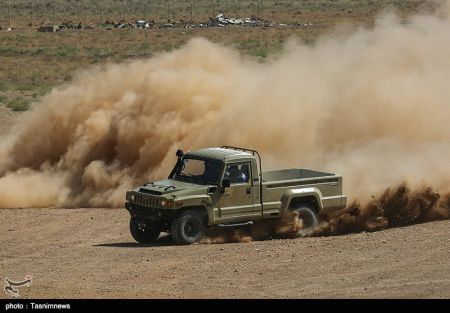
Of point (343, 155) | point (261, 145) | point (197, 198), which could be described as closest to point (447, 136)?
point (343, 155)

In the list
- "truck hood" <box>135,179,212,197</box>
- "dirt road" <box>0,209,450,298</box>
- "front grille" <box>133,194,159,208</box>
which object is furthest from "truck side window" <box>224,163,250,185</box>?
"front grille" <box>133,194,159,208</box>

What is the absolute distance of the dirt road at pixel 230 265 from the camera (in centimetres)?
1410

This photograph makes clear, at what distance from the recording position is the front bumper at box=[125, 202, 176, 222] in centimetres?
1742

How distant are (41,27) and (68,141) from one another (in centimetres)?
4888

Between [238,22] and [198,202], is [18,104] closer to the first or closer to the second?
[198,202]

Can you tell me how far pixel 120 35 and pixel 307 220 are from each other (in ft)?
164

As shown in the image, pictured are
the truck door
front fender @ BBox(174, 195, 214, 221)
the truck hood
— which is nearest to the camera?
front fender @ BBox(174, 195, 214, 221)

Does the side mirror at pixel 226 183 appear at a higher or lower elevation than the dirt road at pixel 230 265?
higher

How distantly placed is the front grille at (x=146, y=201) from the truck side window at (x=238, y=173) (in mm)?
1441

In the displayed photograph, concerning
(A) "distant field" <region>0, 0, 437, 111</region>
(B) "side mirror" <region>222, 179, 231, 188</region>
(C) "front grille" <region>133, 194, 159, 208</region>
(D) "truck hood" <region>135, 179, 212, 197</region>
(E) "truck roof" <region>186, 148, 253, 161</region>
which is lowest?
(A) "distant field" <region>0, 0, 437, 111</region>

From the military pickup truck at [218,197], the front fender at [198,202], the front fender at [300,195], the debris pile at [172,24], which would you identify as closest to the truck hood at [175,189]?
the military pickup truck at [218,197]

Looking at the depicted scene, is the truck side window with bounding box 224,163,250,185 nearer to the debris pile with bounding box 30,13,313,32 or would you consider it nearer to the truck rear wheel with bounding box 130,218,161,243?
the truck rear wheel with bounding box 130,218,161,243

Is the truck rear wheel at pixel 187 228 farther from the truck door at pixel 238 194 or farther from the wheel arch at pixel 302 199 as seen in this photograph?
the wheel arch at pixel 302 199

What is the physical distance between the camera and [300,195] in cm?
1848
